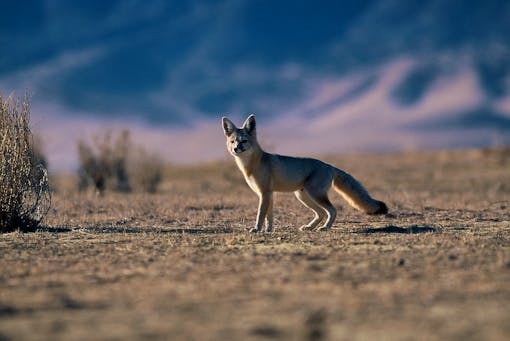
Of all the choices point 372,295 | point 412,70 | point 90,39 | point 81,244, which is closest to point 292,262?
point 372,295

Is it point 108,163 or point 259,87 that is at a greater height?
point 259,87

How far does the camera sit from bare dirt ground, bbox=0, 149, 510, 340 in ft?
17.2

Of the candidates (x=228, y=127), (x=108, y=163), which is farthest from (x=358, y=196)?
(x=108, y=163)

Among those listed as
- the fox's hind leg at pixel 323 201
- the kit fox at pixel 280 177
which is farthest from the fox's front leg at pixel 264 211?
the fox's hind leg at pixel 323 201

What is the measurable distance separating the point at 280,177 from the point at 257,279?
162 inches

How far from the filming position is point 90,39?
190 m

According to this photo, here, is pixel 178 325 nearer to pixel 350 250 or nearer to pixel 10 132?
pixel 350 250

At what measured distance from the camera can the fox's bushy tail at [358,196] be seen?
11094 millimetres

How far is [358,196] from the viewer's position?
438 inches

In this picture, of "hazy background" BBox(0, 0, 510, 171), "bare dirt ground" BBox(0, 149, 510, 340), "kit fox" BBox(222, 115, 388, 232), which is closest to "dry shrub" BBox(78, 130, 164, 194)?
"bare dirt ground" BBox(0, 149, 510, 340)

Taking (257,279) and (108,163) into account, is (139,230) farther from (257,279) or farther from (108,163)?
(108,163)

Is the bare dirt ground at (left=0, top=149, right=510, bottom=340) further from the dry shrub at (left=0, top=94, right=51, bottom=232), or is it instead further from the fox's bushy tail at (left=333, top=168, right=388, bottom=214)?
the dry shrub at (left=0, top=94, right=51, bottom=232)

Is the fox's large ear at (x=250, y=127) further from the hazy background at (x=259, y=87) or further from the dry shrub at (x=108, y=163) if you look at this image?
the hazy background at (x=259, y=87)

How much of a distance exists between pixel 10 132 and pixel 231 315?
6.17 meters
